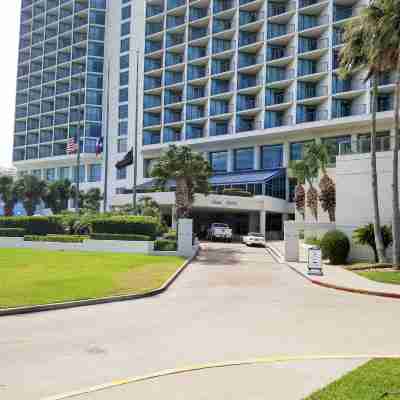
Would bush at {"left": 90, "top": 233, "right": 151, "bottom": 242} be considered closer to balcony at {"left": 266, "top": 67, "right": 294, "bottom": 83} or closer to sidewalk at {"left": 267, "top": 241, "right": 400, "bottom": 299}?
sidewalk at {"left": 267, "top": 241, "right": 400, "bottom": 299}

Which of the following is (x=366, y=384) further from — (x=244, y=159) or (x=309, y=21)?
(x=309, y=21)

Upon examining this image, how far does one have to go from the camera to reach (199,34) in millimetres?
67500

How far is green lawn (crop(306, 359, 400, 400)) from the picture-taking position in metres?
5.80

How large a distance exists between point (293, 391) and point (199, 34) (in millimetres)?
66882

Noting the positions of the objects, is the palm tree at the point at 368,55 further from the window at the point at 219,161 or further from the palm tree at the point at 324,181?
the window at the point at 219,161

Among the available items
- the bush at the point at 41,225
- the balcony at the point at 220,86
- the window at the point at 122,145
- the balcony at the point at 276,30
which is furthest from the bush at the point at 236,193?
the window at the point at 122,145

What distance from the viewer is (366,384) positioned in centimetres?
629

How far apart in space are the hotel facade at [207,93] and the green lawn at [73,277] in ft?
69.7

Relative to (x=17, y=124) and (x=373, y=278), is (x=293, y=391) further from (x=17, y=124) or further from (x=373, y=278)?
(x=17, y=124)

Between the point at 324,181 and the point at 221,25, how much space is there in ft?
106

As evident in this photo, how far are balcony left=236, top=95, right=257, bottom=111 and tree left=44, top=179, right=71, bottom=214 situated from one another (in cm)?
2828

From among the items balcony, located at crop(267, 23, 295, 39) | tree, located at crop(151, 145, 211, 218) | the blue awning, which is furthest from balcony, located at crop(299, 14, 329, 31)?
tree, located at crop(151, 145, 211, 218)

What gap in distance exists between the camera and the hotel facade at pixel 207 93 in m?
55.1

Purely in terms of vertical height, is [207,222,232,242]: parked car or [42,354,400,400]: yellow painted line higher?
[207,222,232,242]: parked car
